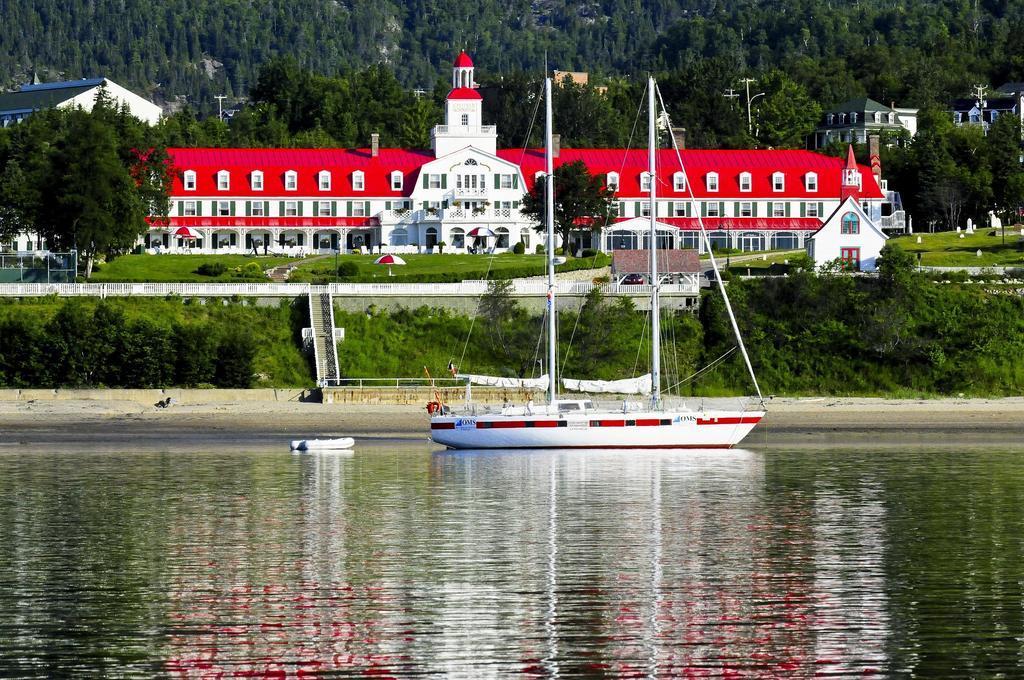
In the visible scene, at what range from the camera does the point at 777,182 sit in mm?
118688

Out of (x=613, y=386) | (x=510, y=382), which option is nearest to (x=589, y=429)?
(x=510, y=382)

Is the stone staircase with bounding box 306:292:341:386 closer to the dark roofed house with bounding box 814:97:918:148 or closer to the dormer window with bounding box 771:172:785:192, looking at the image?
the dormer window with bounding box 771:172:785:192

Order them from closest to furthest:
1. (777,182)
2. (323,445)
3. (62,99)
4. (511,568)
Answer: (511,568), (323,445), (777,182), (62,99)

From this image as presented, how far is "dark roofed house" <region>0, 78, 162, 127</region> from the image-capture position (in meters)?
168

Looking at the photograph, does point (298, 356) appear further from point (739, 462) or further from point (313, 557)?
point (313, 557)

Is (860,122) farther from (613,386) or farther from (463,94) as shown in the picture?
(613,386)

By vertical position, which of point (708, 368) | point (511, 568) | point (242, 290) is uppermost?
point (242, 290)

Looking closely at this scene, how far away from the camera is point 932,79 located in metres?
183

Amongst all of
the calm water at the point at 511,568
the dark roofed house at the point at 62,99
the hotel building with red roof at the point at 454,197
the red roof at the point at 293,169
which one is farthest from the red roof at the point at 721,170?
the calm water at the point at 511,568

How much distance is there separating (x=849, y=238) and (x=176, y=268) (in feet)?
122

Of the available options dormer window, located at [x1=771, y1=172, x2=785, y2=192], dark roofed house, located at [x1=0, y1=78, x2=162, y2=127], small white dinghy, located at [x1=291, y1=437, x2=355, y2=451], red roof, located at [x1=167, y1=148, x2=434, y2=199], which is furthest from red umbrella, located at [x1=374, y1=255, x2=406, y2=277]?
dark roofed house, located at [x1=0, y1=78, x2=162, y2=127]

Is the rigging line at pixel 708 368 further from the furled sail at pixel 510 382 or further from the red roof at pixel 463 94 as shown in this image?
the red roof at pixel 463 94

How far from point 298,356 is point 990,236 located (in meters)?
52.1

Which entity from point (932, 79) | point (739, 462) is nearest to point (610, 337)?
point (739, 462)
